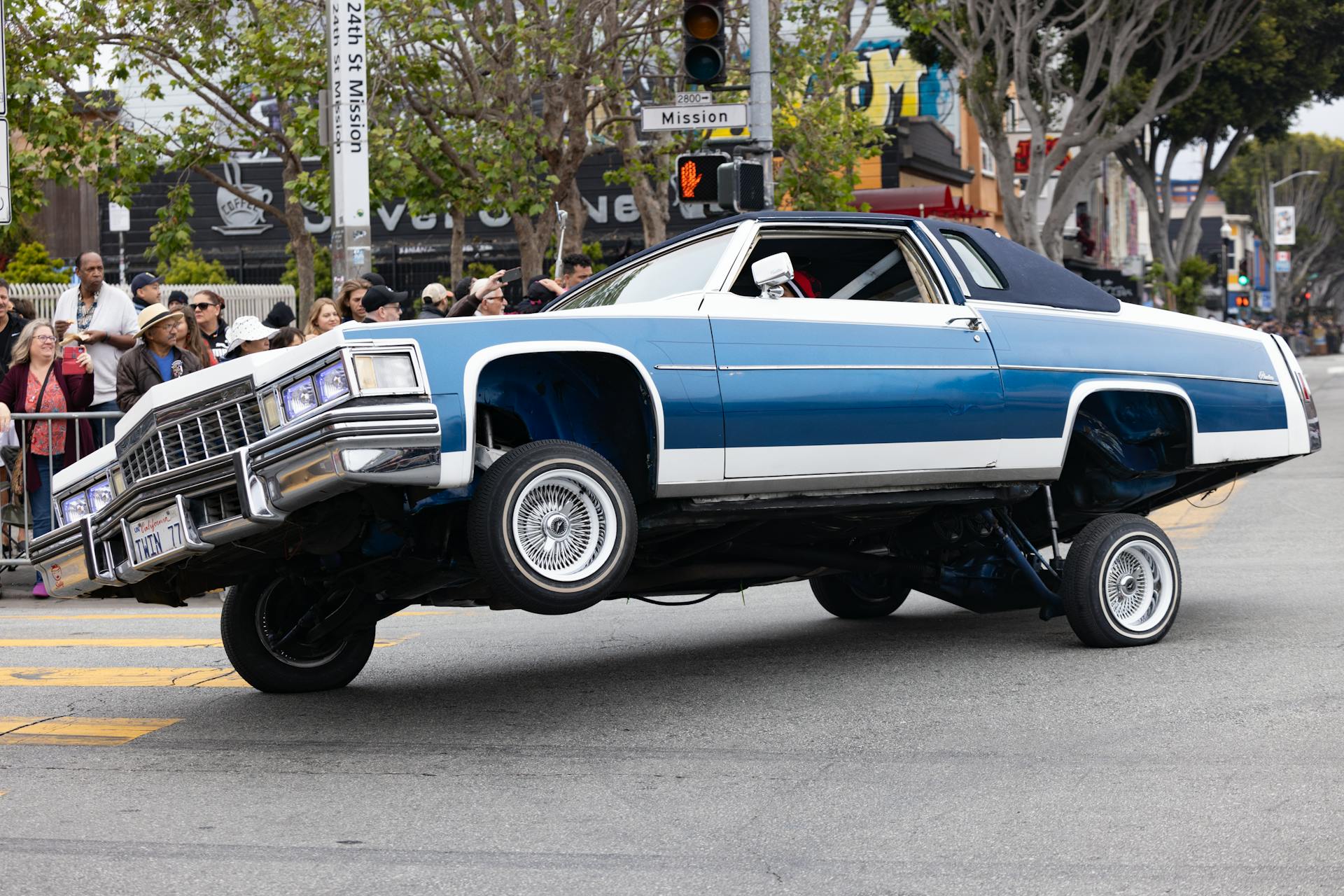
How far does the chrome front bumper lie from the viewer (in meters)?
5.46

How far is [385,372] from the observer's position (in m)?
5.58

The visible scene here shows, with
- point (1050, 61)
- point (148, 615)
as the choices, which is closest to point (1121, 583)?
point (148, 615)

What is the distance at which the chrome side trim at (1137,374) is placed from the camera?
7.29m

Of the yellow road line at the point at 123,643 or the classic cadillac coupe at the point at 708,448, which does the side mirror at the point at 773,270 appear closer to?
the classic cadillac coupe at the point at 708,448

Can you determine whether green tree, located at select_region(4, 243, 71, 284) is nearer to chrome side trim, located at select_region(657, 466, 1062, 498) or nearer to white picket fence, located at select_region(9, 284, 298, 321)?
white picket fence, located at select_region(9, 284, 298, 321)

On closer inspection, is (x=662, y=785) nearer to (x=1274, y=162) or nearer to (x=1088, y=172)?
(x=1088, y=172)

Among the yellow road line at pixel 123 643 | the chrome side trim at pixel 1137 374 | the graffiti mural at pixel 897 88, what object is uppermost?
the graffiti mural at pixel 897 88

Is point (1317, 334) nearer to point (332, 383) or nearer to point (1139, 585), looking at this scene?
point (1139, 585)

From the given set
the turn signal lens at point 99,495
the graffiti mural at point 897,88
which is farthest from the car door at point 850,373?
the graffiti mural at point 897,88

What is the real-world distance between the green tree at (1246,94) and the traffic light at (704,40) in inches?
721

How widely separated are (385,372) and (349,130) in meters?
8.14

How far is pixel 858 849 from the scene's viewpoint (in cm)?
470

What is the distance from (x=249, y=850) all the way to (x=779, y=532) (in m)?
3.07

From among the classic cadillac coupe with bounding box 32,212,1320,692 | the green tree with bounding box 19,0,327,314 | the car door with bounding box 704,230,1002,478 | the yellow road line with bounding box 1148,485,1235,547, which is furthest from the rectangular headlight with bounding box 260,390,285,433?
the green tree with bounding box 19,0,327,314
